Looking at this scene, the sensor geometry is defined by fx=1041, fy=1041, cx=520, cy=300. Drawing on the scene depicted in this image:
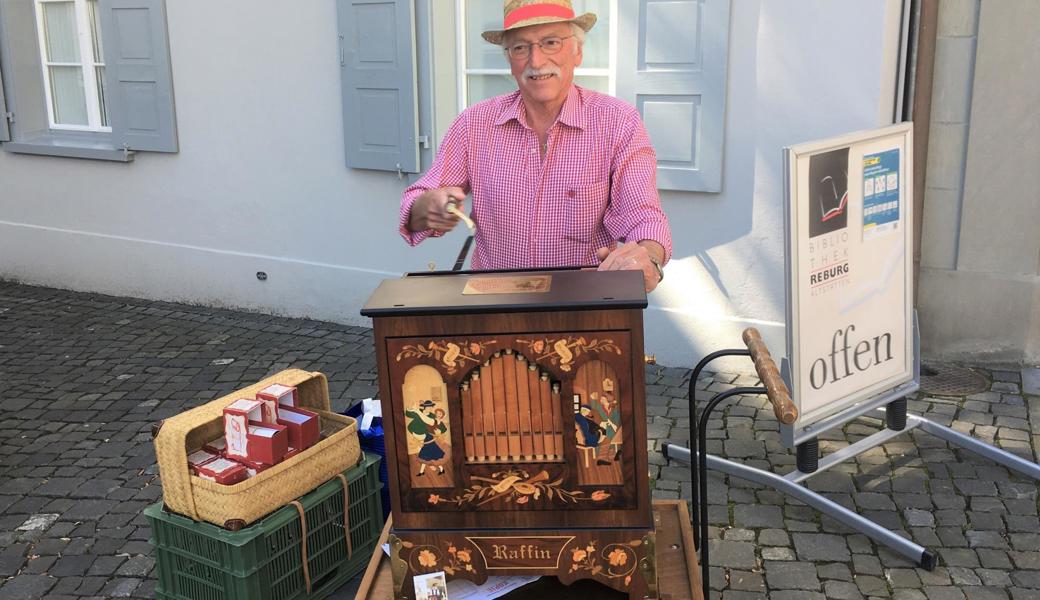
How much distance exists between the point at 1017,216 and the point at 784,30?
5.00ft

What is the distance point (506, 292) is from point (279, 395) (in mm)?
1606

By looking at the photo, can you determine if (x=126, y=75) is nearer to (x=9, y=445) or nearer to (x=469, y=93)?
(x=469, y=93)

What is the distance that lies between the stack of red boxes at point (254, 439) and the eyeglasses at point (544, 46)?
1.38 m

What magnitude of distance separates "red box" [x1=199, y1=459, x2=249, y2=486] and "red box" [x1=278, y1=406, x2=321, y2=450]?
0.21 m

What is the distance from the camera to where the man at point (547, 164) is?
8.87 feet

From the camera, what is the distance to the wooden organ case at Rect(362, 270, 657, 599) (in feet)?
6.46

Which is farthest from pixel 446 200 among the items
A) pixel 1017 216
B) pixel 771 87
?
pixel 1017 216

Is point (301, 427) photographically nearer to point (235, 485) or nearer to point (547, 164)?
point (235, 485)

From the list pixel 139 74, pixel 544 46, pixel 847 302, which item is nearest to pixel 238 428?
pixel 544 46

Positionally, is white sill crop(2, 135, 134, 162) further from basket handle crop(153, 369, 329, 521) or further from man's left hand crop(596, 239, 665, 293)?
man's left hand crop(596, 239, 665, 293)

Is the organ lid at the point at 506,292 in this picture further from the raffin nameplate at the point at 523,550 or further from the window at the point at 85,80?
the window at the point at 85,80

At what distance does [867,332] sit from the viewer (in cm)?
401

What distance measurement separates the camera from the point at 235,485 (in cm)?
308

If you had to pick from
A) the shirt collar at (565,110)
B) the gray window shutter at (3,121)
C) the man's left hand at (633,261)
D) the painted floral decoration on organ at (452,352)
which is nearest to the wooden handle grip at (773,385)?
the man's left hand at (633,261)
